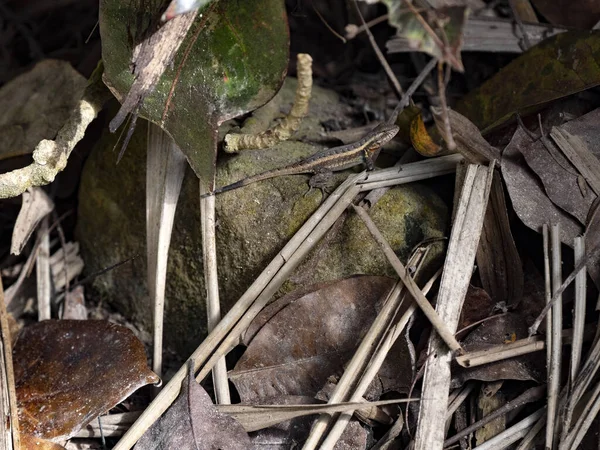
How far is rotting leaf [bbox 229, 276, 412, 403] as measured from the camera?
90.0 inches

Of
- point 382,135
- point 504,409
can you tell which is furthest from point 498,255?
point 382,135

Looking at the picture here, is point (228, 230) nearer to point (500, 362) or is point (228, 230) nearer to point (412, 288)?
point (412, 288)

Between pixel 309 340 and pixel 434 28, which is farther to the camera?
pixel 309 340

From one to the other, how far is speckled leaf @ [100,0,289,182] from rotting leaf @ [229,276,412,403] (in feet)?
2.08

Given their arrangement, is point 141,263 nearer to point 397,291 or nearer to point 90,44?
point 90,44

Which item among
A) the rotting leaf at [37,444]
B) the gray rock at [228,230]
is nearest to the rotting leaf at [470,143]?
the gray rock at [228,230]

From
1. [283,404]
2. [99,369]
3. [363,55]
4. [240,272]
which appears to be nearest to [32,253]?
[99,369]

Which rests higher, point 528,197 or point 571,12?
point 571,12

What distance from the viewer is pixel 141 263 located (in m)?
2.97

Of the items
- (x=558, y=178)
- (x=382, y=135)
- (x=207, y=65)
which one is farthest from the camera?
(x=382, y=135)

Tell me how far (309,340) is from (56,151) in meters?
1.19

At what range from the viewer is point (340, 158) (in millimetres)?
2795

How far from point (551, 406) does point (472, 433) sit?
0.29 metres

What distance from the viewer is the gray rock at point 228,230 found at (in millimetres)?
2455
